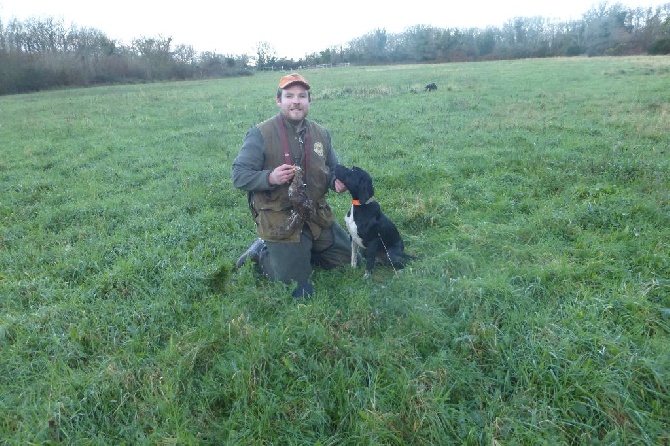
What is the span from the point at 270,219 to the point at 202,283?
89cm

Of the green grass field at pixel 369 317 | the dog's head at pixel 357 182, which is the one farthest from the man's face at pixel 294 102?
the green grass field at pixel 369 317

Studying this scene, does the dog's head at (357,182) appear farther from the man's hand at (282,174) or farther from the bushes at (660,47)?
the bushes at (660,47)

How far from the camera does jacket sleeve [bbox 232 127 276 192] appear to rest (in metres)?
3.83

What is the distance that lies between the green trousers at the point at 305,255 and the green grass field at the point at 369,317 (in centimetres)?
23

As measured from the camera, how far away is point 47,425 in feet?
7.84

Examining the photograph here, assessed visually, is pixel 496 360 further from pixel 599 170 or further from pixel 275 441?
pixel 599 170

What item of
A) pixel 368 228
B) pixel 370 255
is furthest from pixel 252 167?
pixel 370 255

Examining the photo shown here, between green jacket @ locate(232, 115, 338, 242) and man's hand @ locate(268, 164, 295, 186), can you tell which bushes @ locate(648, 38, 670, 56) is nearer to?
green jacket @ locate(232, 115, 338, 242)

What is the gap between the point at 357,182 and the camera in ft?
13.5

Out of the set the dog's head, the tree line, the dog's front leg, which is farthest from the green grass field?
the tree line

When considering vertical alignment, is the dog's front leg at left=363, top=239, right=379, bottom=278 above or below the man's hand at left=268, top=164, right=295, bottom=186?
below

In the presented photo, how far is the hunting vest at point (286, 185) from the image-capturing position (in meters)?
4.00

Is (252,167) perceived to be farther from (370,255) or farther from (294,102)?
(370,255)

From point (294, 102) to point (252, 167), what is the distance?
734mm
